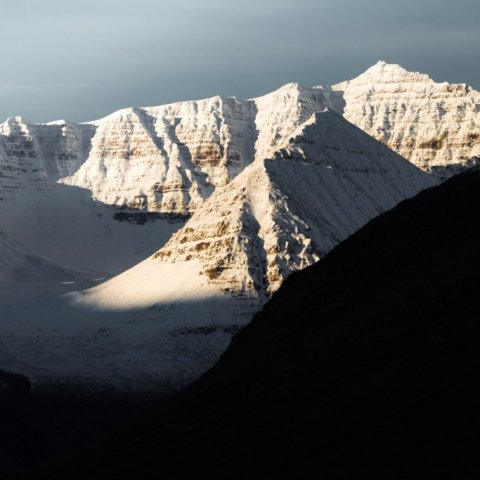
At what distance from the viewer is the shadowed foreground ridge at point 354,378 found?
100188 mm

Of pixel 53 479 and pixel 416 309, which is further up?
pixel 416 309

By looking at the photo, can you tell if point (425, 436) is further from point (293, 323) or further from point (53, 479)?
point (293, 323)

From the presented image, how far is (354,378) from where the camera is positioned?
119 meters

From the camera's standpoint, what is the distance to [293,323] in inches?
5940

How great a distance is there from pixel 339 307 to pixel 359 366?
23.7 meters

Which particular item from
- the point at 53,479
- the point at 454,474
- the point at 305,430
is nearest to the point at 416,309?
the point at 305,430

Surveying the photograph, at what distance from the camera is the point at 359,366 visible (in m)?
121

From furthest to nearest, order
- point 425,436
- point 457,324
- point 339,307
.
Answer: point 339,307 < point 457,324 < point 425,436

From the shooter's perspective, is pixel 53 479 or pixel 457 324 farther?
pixel 53 479

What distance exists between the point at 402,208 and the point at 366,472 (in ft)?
182

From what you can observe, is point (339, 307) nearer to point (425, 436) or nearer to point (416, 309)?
point (416, 309)

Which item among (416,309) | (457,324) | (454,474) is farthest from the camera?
(416,309)

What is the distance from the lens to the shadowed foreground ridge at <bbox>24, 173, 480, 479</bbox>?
100m

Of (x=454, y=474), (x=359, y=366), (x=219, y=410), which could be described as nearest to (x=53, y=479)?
(x=219, y=410)
